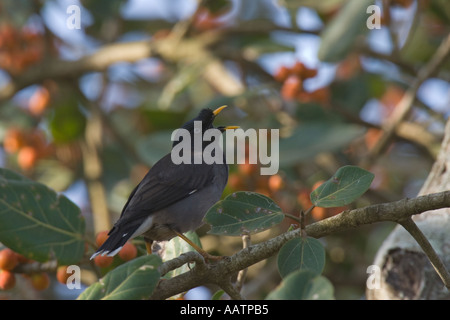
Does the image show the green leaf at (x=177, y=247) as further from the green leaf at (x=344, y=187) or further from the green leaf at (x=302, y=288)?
the green leaf at (x=302, y=288)

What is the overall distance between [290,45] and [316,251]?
2.57m

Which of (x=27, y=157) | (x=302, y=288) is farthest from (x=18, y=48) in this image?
(x=302, y=288)

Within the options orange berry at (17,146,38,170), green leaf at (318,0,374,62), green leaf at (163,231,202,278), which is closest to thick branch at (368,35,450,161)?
green leaf at (318,0,374,62)

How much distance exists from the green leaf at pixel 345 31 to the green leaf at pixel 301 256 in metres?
1.60

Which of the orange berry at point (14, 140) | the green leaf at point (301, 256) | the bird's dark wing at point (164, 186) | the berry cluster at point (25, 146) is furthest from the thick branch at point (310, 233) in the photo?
the orange berry at point (14, 140)

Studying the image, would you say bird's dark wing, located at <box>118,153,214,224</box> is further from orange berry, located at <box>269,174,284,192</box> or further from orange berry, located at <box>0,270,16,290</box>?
orange berry, located at <box>269,174,284,192</box>

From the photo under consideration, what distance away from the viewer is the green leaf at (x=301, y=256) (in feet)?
5.75

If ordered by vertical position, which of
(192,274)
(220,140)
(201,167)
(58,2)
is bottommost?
(192,274)

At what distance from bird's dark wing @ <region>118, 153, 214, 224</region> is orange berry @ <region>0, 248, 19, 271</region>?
44cm

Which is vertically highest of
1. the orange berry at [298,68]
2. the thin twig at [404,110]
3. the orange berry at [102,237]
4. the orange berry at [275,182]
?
the orange berry at [298,68]

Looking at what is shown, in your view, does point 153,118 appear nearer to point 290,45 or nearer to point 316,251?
point 290,45
